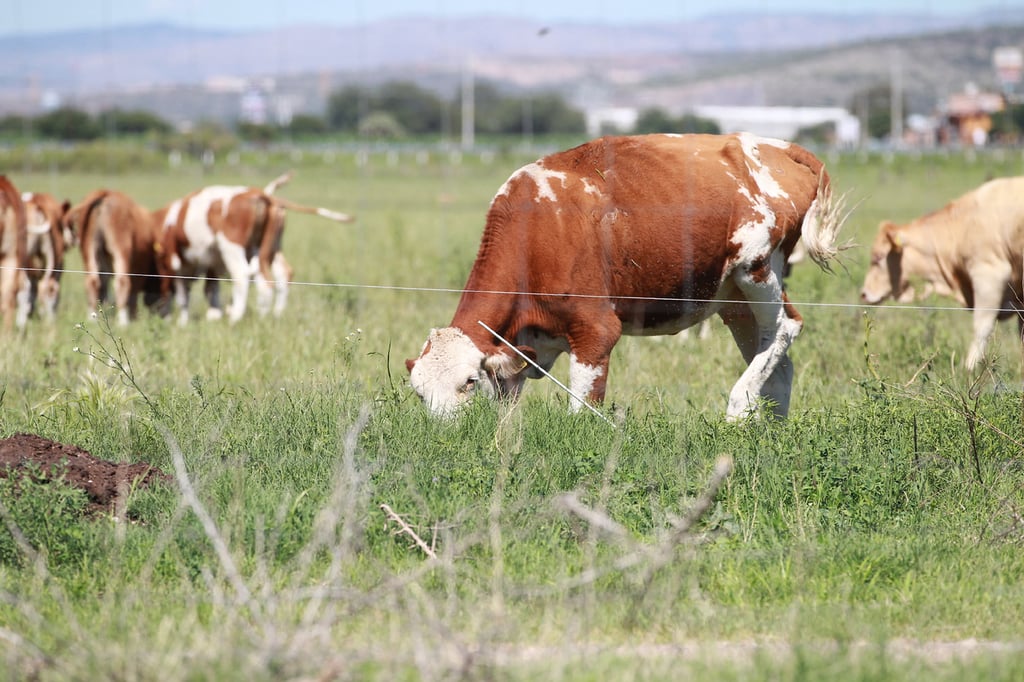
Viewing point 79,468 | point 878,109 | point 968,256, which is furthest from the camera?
point 878,109

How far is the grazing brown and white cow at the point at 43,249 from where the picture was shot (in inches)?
573

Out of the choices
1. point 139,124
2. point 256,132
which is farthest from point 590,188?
point 139,124

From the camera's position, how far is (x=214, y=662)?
3891 mm

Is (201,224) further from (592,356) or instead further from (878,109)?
(878,109)

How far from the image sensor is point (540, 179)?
7715 mm

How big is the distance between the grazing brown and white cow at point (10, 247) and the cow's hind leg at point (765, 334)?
8379 mm

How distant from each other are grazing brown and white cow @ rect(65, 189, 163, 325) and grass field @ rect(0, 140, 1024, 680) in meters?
6.42

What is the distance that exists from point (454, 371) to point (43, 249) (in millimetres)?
9951

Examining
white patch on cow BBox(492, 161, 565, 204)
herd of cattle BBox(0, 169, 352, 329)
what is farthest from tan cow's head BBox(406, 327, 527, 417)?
herd of cattle BBox(0, 169, 352, 329)

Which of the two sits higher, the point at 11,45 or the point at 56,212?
the point at 11,45

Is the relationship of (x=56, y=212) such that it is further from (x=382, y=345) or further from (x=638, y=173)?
(x=638, y=173)

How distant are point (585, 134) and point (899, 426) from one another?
34.1 meters

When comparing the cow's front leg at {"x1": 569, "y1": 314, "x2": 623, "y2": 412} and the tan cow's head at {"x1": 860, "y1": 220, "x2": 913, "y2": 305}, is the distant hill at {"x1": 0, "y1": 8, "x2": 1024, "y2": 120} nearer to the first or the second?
the tan cow's head at {"x1": 860, "y1": 220, "x2": 913, "y2": 305}

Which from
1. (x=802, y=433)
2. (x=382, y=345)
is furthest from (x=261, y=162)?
(x=802, y=433)
